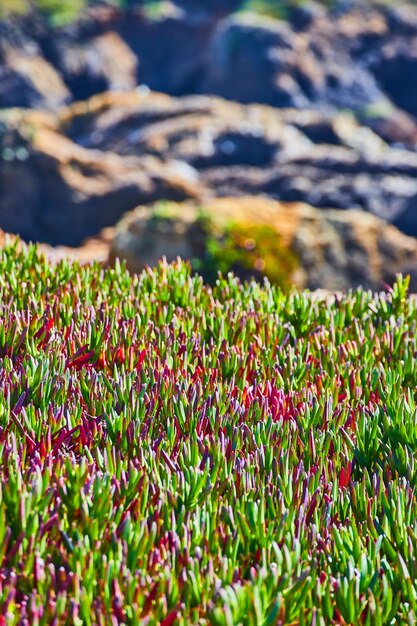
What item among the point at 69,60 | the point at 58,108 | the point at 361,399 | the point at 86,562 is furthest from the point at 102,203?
the point at 69,60

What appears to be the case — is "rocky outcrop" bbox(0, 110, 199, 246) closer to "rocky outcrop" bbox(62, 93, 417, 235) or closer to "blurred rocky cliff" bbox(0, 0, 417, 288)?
"blurred rocky cliff" bbox(0, 0, 417, 288)

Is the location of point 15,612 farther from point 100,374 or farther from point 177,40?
point 177,40

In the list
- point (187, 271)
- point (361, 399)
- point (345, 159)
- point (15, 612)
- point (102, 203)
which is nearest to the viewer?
point (15, 612)

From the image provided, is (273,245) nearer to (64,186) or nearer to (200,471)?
(64,186)

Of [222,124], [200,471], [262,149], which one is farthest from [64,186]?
[200,471]

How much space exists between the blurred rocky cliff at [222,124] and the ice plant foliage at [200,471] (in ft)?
24.3

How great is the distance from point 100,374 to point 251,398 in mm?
731

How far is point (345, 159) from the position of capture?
1016 inches

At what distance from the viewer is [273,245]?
11727 mm

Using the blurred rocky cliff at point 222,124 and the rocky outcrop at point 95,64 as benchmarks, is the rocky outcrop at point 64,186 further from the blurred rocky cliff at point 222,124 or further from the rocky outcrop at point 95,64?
the rocky outcrop at point 95,64

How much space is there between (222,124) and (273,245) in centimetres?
1685

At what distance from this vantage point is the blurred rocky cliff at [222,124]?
18672 mm

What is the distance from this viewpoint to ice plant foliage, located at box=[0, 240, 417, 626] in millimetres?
2242

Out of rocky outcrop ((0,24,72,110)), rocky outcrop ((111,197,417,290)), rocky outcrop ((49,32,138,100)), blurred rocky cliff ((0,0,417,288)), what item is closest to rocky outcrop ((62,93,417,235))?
blurred rocky cliff ((0,0,417,288))
